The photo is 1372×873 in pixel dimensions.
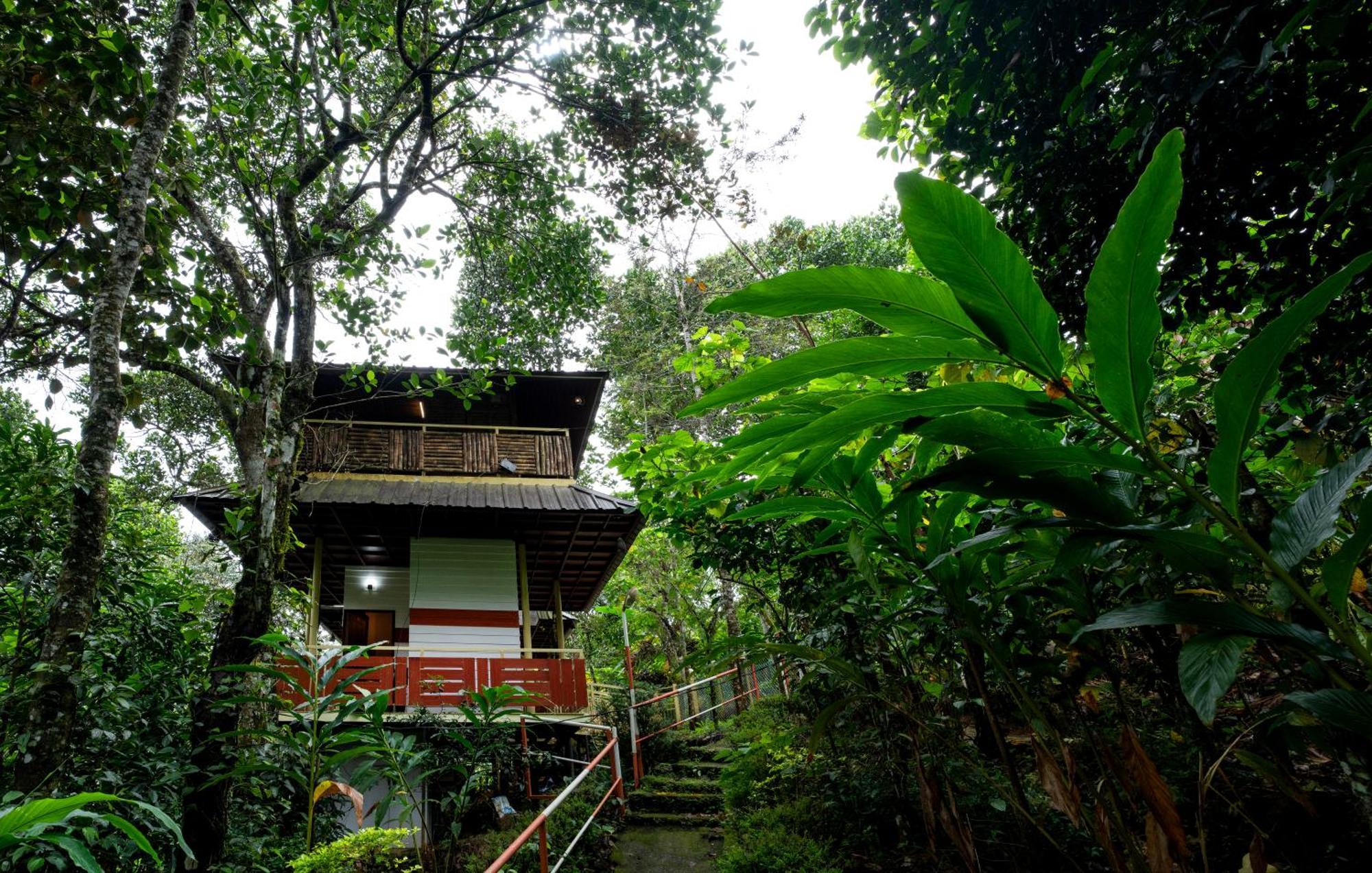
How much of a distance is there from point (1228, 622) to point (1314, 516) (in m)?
0.20

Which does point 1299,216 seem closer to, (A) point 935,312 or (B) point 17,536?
(A) point 935,312

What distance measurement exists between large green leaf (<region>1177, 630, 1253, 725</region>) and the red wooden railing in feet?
25.9

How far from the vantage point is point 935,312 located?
754mm

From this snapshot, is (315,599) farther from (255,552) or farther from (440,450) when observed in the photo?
(255,552)

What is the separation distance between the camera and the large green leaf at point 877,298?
75 centimetres

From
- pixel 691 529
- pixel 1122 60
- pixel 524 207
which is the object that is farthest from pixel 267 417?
pixel 1122 60

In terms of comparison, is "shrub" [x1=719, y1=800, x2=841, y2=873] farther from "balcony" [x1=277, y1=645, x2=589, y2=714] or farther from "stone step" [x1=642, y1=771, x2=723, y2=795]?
"balcony" [x1=277, y1=645, x2=589, y2=714]

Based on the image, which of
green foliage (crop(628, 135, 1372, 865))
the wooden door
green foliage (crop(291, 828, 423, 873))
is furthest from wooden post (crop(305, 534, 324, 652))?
green foliage (crop(628, 135, 1372, 865))

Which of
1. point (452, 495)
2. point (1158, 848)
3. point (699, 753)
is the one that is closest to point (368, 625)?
point (452, 495)

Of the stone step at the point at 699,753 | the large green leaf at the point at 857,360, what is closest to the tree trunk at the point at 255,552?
the large green leaf at the point at 857,360

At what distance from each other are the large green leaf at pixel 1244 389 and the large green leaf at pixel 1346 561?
3.8 inches

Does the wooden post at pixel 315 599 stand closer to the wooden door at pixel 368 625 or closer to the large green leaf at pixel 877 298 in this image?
the wooden door at pixel 368 625

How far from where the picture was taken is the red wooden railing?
26.6 feet

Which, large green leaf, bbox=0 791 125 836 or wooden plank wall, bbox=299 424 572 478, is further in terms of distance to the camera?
wooden plank wall, bbox=299 424 572 478
